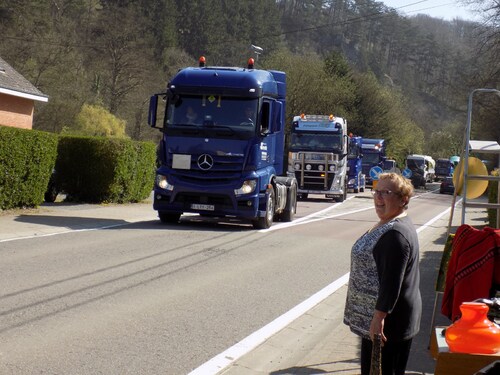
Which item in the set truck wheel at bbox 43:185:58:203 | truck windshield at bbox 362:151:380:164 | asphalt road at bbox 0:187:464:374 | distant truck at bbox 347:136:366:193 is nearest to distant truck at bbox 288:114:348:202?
distant truck at bbox 347:136:366:193

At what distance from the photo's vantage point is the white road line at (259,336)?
713 cm

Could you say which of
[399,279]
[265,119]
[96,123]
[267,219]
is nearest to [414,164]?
[96,123]

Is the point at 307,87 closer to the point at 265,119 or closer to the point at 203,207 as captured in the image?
the point at 265,119

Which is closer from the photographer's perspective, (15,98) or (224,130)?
(224,130)

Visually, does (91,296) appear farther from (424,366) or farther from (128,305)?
(424,366)

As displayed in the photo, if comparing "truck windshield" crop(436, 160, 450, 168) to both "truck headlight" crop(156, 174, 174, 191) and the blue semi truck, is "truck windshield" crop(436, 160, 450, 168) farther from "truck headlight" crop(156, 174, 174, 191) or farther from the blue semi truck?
"truck headlight" crop(156, 174, 174, 191)

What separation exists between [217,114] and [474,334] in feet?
51.9

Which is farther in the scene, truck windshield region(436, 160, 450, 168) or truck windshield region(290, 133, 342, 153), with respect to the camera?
truck windshield region(436, 160, 450, 168)

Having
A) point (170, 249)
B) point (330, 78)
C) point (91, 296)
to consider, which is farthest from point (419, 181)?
point (91, 296)

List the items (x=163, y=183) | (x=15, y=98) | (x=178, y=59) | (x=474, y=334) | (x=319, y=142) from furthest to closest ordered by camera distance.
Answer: (x=178, y=59) < (x=319, y=142) < (x=15, y=98) < (x=163, y=183) < (x=474, y=334)

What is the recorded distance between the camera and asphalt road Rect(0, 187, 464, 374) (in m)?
7.44

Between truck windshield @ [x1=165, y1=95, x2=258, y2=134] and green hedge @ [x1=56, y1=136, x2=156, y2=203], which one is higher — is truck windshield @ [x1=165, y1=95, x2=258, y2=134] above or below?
above

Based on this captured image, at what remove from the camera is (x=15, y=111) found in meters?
35.9

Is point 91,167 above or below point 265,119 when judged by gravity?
below
